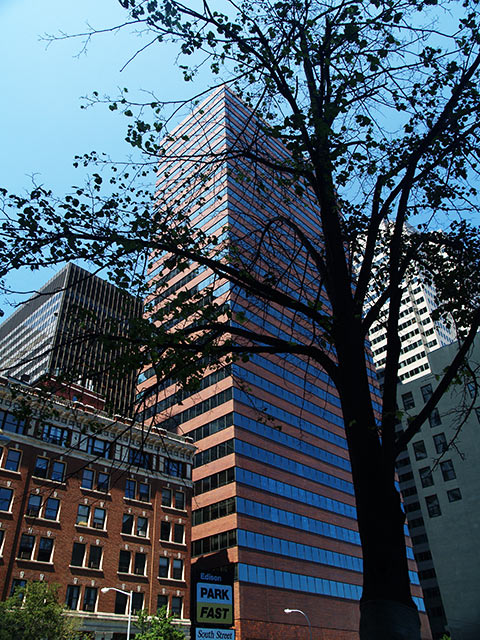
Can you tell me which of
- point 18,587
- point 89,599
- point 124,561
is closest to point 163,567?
point 124,561

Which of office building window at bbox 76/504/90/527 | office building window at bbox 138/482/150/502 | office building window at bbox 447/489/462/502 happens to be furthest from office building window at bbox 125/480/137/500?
office building window at bbox 447/489/462/502

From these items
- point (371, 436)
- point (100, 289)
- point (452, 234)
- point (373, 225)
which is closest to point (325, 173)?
point (373, 225)

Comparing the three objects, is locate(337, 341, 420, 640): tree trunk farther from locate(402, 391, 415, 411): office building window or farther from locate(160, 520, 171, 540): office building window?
locate(402, 391, 415, 411): office building window

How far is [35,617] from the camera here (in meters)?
30.7

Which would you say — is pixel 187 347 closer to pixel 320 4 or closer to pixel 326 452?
pixel 320 4

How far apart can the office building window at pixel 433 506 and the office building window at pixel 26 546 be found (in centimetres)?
5825

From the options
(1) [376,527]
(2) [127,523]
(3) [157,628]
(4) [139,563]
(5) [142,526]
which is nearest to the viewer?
(1) [376,527]

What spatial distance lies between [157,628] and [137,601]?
19.9 feet

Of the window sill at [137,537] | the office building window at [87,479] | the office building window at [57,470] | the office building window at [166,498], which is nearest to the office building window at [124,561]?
the window sill at [137,537]

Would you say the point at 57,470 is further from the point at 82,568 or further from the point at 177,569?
the point at 177,569

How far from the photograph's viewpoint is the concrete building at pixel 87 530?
3684 cm

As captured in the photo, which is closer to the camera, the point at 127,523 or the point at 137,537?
the point at 137,537

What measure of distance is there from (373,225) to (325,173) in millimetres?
1153

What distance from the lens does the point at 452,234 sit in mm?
9453
